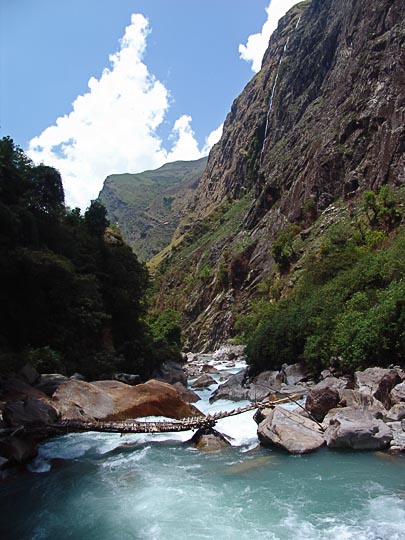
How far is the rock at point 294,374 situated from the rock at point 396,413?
33.6 feet

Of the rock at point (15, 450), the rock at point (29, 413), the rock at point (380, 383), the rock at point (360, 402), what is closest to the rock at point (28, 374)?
the rock at point (29, 413)

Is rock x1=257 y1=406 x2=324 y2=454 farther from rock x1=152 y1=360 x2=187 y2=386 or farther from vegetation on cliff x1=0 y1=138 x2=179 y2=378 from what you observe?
rock x1=152 y1=360 x2=187 y2=386

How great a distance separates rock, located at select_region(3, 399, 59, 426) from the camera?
44.9ft

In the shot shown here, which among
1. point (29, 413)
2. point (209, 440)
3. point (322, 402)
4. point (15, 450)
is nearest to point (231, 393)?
point (209, 440)

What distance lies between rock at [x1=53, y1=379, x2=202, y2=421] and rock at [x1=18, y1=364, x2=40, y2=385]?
161 centimetres

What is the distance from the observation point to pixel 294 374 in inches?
1011

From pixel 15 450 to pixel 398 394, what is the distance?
42.0 feet

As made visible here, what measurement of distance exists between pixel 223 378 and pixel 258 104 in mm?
117756

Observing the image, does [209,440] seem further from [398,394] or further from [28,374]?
[28,374]

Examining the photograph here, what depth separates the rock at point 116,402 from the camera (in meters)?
16.8

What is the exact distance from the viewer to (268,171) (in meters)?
84.9

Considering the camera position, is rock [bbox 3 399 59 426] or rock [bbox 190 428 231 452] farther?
rock [bbox 190 428 231 452]

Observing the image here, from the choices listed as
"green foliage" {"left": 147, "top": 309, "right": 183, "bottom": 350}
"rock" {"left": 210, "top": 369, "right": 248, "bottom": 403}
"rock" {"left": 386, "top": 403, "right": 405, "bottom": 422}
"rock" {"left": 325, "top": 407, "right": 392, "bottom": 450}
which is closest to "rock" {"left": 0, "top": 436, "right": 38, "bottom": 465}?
"rock" {"left": 325, "top": 407, "right": 392, "bottom": 450}

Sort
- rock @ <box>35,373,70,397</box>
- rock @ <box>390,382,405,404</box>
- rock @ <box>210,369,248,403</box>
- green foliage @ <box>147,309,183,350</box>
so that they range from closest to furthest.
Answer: rock @ <box>390,382,405,404</box> < rock @ <box>35,373,70,397</box> < rock @ <box>210,369,248,403</box> < green foliage @ <box>147,309,183,350</box>
